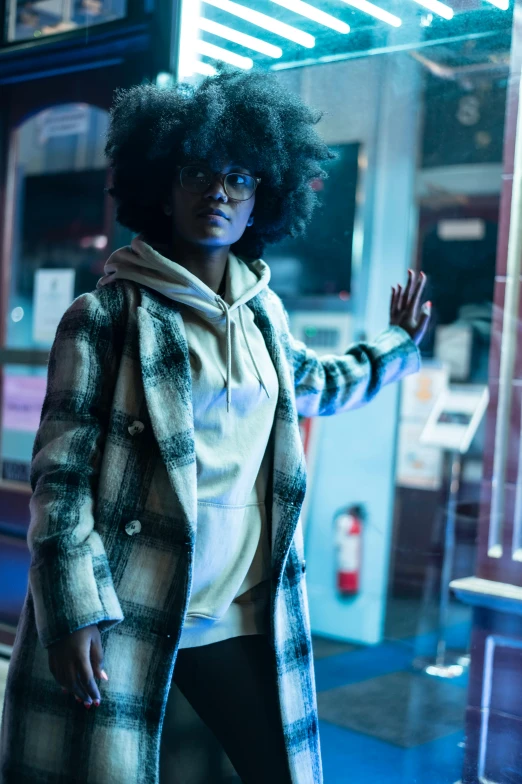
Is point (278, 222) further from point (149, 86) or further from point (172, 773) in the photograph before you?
point (172, 773)

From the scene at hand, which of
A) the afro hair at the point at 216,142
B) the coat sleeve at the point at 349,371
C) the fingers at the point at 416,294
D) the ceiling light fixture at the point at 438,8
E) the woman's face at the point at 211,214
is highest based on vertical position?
the ceiling light fixture at the point at 438,8

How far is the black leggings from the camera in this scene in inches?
59.0

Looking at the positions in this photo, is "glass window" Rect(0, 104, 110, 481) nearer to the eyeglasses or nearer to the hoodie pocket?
the eyeglasses

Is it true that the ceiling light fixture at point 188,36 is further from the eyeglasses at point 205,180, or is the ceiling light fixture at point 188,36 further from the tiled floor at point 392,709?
the tiled floor at point 392,709

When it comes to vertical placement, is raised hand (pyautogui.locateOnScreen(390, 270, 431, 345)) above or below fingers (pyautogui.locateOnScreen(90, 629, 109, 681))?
above

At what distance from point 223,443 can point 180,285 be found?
282mm

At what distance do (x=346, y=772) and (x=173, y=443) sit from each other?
1.44 metres

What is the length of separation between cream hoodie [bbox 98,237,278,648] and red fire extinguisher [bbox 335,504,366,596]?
2.22 metres

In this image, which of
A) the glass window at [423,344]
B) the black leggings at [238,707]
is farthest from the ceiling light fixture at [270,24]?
the black leggings at [238,707]

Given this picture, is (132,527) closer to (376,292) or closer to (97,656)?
(97,656)

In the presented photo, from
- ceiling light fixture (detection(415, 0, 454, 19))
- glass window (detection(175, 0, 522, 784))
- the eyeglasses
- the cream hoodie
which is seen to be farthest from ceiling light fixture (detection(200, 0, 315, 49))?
the cream hoodie

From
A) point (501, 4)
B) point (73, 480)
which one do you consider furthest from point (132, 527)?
point (501, 4)

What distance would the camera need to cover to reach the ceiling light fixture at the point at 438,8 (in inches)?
80.3

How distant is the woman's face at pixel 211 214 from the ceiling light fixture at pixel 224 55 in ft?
3.24
